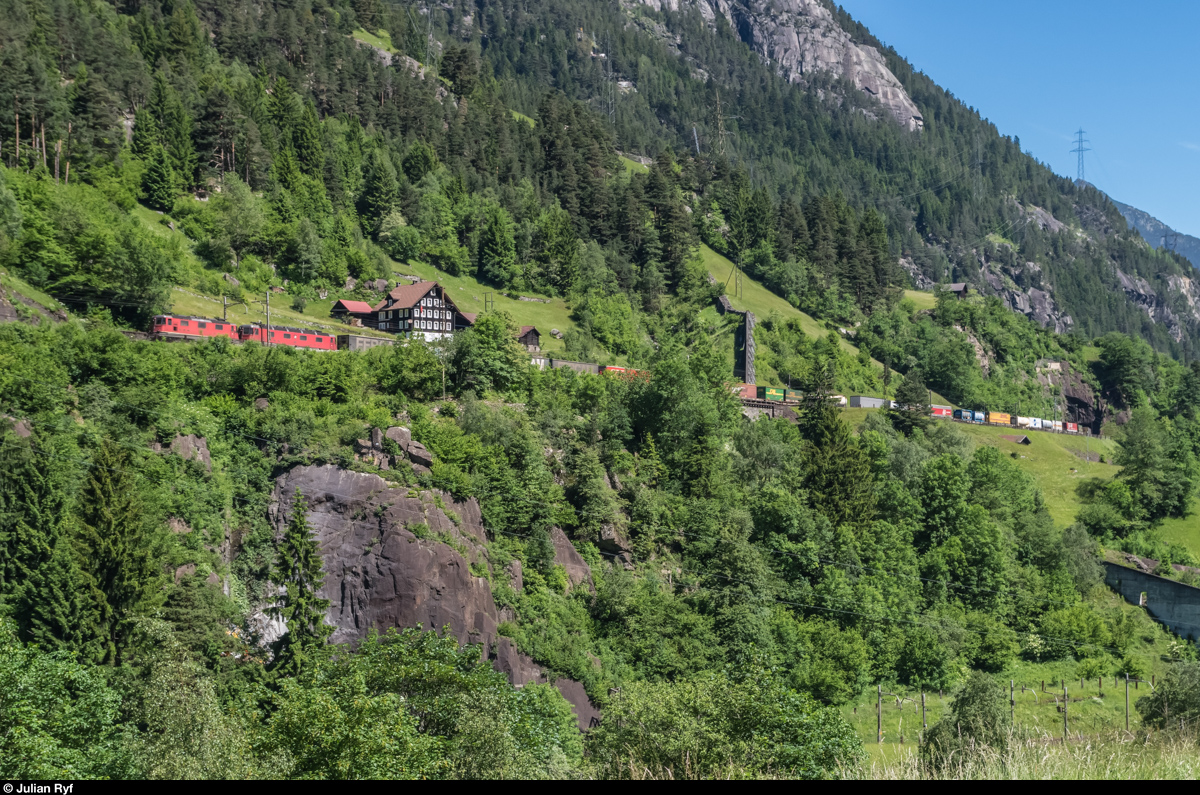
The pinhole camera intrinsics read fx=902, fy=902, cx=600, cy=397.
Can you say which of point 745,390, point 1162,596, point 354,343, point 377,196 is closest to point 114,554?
Result: point 354,343

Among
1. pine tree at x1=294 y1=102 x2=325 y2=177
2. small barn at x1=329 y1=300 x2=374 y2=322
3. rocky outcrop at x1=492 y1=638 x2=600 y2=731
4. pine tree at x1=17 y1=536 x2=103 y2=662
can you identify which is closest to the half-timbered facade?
small barn at x1=329 y1=300 x2=374 y2=322

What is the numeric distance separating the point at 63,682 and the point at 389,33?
5362 inches

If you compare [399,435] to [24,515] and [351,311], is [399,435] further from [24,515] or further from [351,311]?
[351,311]

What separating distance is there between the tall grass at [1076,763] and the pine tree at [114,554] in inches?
1379

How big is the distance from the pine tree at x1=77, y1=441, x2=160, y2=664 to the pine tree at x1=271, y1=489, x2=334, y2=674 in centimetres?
609

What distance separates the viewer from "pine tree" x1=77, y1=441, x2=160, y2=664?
120ft

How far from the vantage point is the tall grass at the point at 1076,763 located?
7.84 metres

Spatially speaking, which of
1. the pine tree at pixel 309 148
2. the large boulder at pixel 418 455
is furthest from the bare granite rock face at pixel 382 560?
the pine tree at pixel 309 148

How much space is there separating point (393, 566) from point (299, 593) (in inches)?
188

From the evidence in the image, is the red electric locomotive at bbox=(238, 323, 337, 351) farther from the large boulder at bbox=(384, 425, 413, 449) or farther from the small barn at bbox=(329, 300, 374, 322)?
the large boulder at bbox=(384, 425, 413, 449)

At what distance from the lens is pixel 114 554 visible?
3744 cm

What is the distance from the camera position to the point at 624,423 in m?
64.9

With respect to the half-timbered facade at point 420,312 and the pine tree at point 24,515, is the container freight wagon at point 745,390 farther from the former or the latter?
the pine tree at point 24,515

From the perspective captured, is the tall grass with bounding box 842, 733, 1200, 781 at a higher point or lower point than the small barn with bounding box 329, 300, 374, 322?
lower
